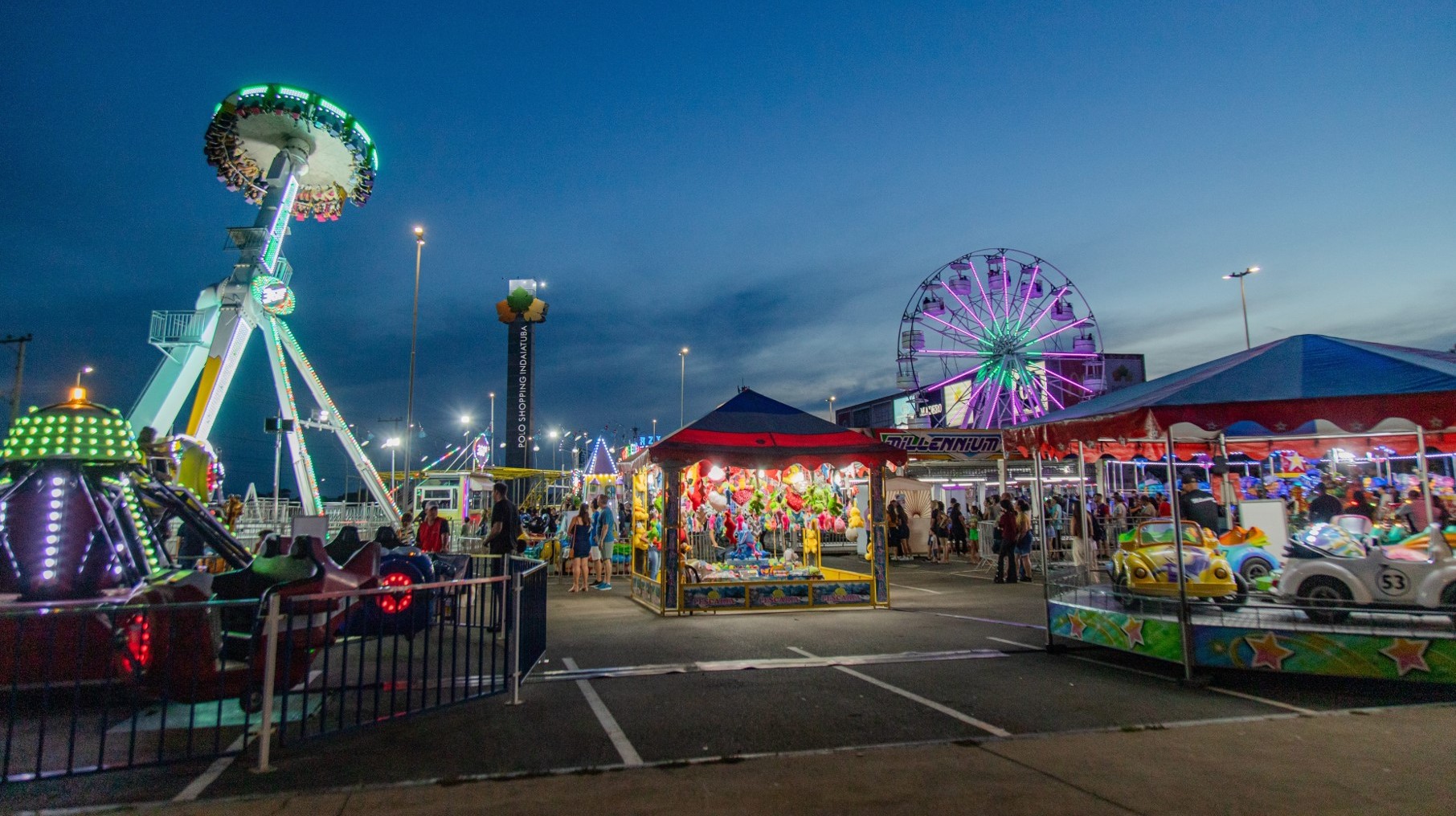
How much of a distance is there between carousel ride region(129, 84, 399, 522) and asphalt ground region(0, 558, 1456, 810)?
19.7 m

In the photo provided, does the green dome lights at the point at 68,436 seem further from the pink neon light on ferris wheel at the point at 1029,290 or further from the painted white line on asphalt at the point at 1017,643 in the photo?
the pink neon light on ferris wheel at the point at 1029,290

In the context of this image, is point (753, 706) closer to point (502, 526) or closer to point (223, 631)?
point (223, 631)

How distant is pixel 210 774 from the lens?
4.36m

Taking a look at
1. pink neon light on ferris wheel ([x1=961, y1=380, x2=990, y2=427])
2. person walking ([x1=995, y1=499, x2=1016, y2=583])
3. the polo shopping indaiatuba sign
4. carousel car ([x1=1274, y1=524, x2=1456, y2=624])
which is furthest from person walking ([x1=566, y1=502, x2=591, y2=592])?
pink neon light on ferris wheel ([x1=961, y1=380, x2=990, y2=427])

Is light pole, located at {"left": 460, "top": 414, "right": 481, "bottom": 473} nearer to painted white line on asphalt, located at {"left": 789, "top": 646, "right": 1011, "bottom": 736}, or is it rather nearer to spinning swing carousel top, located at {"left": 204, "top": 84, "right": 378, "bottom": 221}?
spinning swing carousel top, located at {"left": 204, "top": 84, "right": 378, "bottom": 221}

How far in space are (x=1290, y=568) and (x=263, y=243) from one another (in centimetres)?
2750

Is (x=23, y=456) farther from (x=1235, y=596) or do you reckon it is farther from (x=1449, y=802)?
(x=1235, y=596)

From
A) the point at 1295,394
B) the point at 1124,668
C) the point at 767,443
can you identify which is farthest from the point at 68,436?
the point at 1295,394

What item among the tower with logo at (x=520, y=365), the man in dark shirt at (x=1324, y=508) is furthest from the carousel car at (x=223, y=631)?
the tower with logo at (x=520, y=365)

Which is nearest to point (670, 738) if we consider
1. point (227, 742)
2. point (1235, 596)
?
point (227, 742)

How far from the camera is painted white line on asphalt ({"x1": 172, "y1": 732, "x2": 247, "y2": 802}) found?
4.04m

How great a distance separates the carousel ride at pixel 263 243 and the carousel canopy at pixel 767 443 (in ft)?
57.4

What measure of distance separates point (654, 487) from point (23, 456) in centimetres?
812

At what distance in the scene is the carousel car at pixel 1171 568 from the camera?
284 inches
